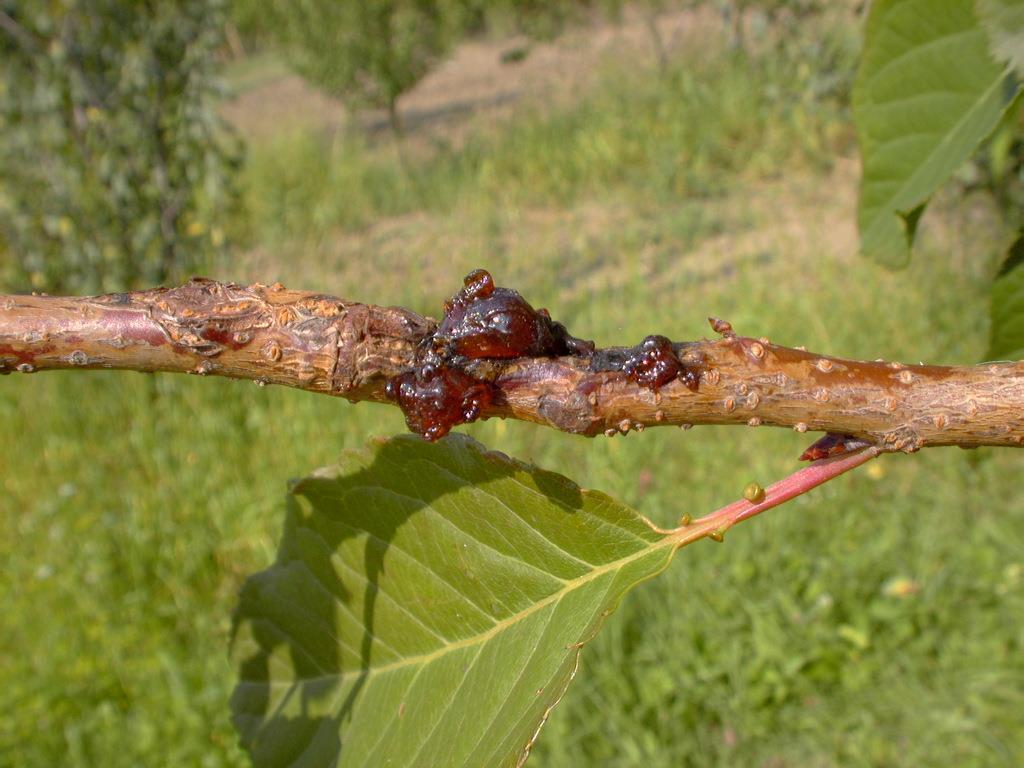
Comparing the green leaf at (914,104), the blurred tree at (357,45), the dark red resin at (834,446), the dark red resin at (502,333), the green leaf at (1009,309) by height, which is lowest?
the dark red resin at (834,446)

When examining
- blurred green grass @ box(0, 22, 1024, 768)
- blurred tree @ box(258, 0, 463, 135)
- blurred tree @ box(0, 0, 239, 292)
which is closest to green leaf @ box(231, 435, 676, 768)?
blurred green grass @ box(0, 22, 1024, 768)

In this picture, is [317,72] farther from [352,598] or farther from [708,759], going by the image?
[352,598]

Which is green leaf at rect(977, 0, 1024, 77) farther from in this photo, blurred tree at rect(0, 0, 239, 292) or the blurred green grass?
blurred tree at rect(0, 0, 239, 292)

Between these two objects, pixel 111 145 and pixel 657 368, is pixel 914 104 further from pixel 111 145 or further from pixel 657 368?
pixel 111 145

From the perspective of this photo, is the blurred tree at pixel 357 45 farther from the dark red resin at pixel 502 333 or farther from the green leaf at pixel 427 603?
the dark red resin at pixel 502 333

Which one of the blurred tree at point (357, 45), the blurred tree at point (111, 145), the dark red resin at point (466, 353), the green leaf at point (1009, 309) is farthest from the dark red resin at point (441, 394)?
the blurred tree at point (357, 45)

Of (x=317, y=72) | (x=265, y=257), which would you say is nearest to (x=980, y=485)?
(x=265, y=257)
